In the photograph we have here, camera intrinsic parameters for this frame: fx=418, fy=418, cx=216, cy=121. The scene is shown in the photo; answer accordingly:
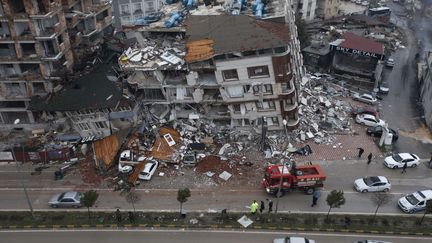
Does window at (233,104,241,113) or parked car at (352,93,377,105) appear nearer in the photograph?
window at (233,104,241,113)

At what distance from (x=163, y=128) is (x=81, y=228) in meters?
16.7

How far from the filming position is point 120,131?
5162 cm

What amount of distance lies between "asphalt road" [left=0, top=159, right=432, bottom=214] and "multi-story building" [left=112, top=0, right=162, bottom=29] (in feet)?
123

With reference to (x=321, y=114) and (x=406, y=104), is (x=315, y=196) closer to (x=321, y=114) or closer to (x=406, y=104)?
(x=321, y=114)

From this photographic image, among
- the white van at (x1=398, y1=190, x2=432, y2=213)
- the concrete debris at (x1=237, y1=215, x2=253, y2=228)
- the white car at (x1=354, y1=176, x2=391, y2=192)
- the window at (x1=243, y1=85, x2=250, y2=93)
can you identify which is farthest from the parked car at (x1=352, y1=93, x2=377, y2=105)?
the concrete debris at (x1=237, y1=215, x2=253, y2=228)

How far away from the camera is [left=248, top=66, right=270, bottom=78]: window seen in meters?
48.0

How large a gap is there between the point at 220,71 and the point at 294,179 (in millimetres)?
15326

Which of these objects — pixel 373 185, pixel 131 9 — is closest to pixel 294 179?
pixel 373 185

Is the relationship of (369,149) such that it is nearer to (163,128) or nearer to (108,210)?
(163,128)

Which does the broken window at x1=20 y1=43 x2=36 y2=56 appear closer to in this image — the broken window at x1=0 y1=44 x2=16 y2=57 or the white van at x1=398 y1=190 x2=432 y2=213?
the broken window at x1=0 y1=44 x2=16 y2=57

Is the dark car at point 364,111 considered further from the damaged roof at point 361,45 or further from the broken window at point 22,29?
the broken window at point 22,29

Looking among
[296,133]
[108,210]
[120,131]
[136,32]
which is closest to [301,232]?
[296,133]

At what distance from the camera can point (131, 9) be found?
245 ft

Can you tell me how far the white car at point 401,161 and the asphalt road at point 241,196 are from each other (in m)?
0.60
